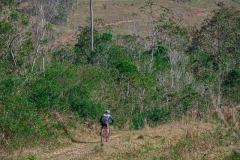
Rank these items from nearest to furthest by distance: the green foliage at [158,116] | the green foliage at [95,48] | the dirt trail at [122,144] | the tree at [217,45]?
the dirt trail at [122,144], the green foliage at [158,116], the tree at [217,45], the green foliage at [95,48]

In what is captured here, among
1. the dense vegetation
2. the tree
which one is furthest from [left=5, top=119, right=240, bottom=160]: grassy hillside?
the tree

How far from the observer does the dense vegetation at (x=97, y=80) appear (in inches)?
549

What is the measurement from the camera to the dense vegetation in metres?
13.9

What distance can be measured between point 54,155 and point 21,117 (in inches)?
76.3

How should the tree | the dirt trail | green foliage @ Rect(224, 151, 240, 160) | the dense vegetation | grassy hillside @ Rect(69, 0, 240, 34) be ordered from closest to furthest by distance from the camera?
green foliage @ Rect(224, 151, 240, 160), the dirt trail, the dense vegetation, the tree, grassy hillside @ Rect(69, 0, 240, 34)

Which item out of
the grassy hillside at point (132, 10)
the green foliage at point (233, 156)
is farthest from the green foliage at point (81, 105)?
the grassy hillside at point (132, 10)

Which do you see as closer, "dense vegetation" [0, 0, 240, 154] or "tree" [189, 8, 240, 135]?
"dense vegetation" [0, 0, 240, 154]

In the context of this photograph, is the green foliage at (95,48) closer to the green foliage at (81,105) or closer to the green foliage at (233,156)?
the green foliage at (81,105)

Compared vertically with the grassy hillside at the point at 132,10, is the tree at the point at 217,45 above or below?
above

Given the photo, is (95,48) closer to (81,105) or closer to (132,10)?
(81,105)

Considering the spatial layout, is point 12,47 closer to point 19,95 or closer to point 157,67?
point 19,95

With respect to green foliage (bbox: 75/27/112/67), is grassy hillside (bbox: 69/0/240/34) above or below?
below

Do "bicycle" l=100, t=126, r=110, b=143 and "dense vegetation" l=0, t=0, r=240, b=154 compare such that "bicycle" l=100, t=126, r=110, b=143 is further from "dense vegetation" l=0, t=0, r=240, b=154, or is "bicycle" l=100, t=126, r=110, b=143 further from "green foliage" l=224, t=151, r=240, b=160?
"green foliage" l=224, t=151, r=240, b=160

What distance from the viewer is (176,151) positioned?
1021 centimetres
